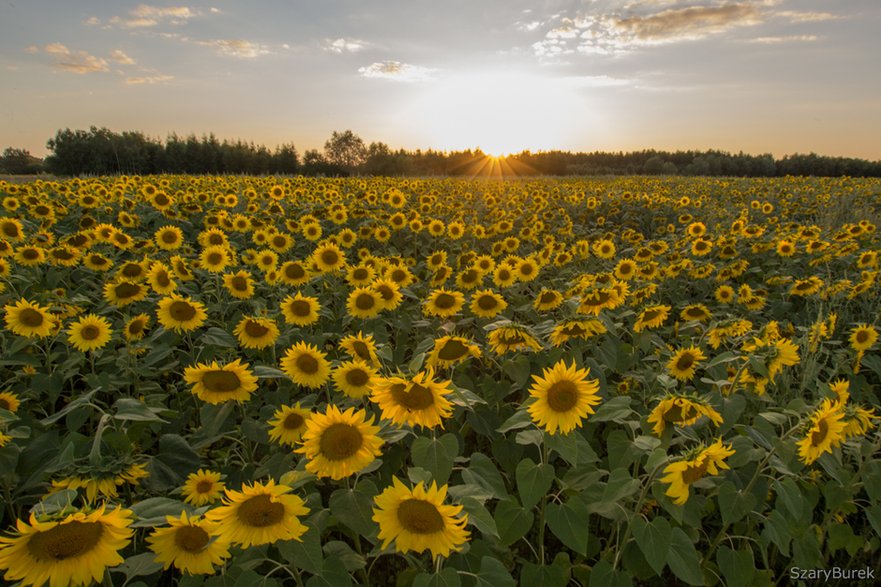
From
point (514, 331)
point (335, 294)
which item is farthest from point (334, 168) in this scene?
point (514, 331)

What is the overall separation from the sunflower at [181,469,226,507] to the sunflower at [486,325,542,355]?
5.42ft

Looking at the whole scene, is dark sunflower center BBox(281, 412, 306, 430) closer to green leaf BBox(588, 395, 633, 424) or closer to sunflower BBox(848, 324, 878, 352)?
green leaf BBox(588, 395, 633, 424)

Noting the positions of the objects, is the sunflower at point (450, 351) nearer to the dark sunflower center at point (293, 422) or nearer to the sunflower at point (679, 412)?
the dark sunflower center at point (293, 422)

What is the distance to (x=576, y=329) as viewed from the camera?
9.84 feet

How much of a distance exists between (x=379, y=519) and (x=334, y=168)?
38351mm

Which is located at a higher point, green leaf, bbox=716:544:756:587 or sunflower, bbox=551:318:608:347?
sunflower, bbox=551:318:608:347

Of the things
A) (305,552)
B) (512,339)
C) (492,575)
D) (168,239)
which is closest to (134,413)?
(305,552)

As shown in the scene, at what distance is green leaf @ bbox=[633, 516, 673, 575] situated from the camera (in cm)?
179

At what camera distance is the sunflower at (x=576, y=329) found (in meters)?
2.88

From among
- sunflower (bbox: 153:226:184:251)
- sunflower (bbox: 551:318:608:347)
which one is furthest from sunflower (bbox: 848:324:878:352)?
sunflower (bbox: 153:226:184:251)

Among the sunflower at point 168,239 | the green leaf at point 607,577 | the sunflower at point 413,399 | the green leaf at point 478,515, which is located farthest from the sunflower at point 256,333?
the sunflower at point 168,239

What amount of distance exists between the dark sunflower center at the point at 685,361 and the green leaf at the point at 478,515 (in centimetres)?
222

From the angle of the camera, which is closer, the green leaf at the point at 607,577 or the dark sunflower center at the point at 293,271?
the green leaf at the point at 607,577

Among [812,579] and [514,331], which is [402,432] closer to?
[514,331]
